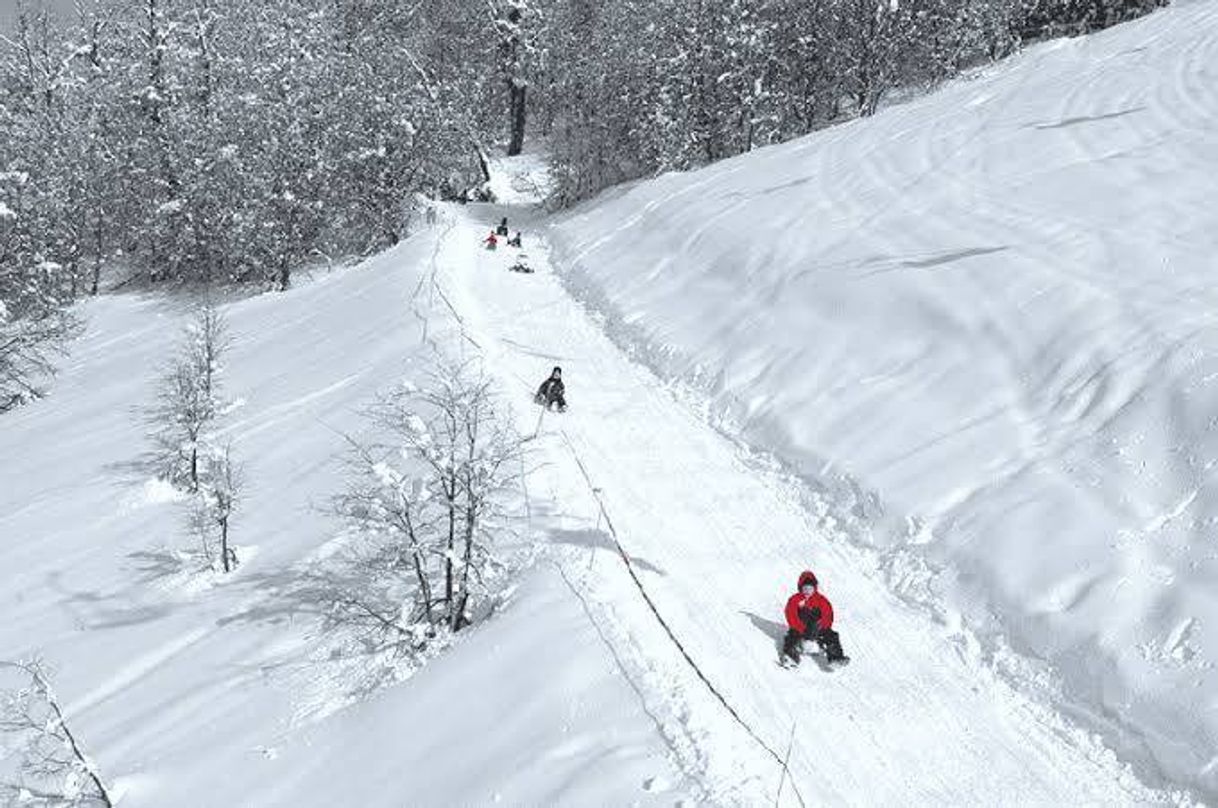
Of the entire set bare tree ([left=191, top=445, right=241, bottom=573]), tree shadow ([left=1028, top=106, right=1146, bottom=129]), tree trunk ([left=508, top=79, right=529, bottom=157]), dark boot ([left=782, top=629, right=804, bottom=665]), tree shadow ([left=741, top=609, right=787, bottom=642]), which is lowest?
bare tree ([left=191, top=445, right=241, bottom=573])

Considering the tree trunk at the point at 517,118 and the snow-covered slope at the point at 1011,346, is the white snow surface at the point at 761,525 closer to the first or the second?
the snow-covered slope at the point at 1011,346

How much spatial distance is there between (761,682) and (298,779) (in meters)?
4.92

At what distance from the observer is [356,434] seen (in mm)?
18156

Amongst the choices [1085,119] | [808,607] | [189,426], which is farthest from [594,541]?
[1085,119]

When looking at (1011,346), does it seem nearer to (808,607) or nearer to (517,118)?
(808,607)

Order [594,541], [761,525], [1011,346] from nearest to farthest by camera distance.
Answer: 1. [594,541]
2. [761,525]
3. [1011,346]

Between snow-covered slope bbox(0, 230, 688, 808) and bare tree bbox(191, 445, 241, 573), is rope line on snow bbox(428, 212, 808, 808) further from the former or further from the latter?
bare tree bbox(191, 445, 241, 573)

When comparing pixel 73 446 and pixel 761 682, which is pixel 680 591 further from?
pixel 73 446

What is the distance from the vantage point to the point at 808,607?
32.9ft

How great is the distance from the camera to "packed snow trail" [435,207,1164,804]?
816 cm

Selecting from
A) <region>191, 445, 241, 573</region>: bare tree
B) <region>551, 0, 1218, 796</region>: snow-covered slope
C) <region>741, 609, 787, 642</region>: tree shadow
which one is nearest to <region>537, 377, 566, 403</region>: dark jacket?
<region>551, 0, 1218, 796</region>: snow-covered slope

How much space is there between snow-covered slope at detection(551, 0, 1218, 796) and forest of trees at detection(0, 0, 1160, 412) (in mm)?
9990

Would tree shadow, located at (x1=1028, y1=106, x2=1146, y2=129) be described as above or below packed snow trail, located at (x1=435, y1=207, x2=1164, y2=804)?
above

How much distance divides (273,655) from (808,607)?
6.92 metres
